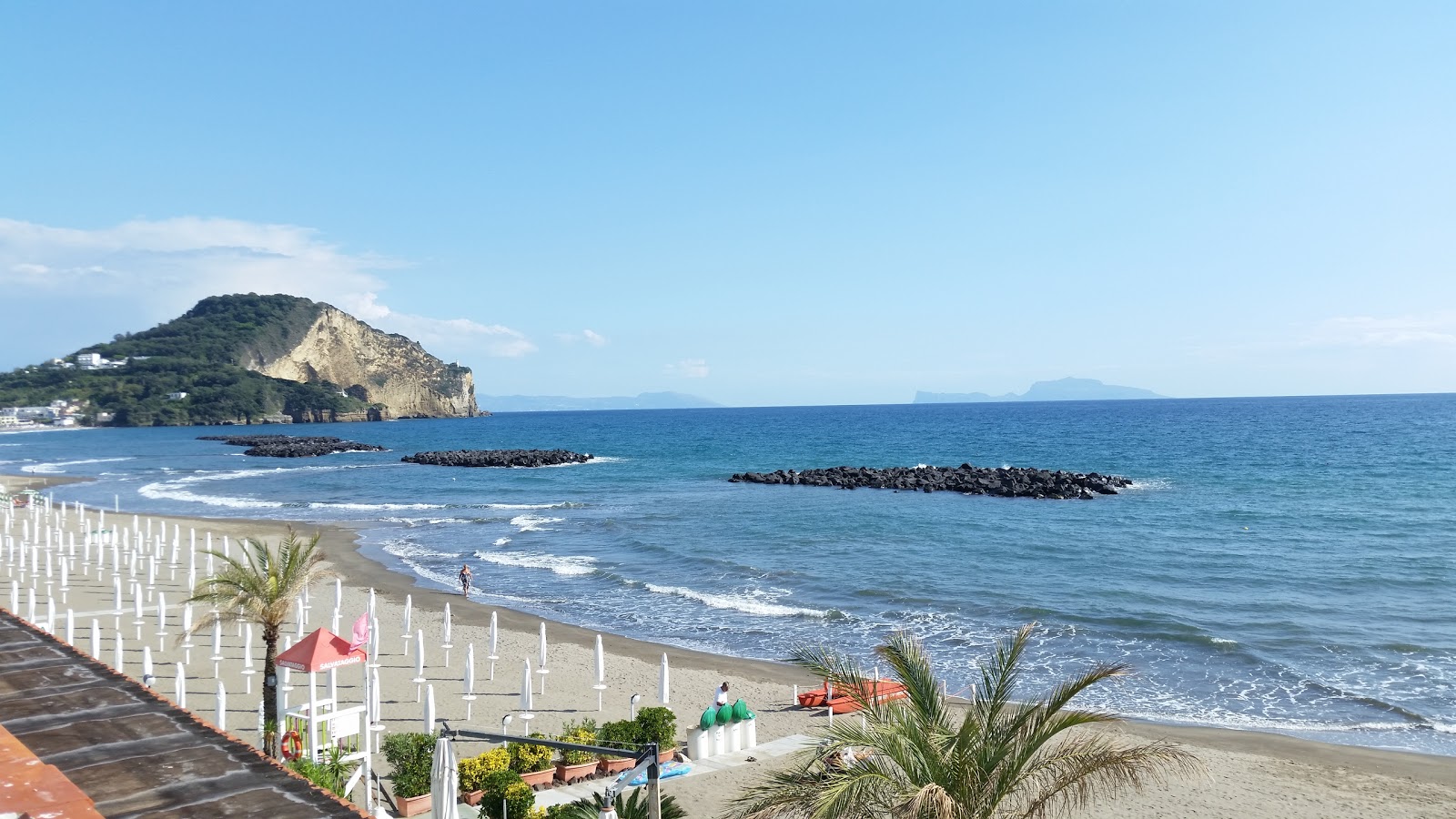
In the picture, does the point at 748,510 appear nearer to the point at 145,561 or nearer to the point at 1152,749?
the point at 145,561

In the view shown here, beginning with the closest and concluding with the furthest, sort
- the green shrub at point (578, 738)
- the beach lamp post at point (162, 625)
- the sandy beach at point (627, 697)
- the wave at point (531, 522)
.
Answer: the green shrub at point (578, 738) < the sandy beach at point (627, 697) < the beach lamp post at point (162, 625) < the wave at point (531, 522)

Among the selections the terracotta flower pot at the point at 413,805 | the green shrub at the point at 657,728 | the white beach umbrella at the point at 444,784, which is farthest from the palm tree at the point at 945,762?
the green shrub at the point at 657,728

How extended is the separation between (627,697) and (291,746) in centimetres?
687

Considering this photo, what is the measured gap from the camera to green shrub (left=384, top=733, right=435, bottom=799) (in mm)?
11711

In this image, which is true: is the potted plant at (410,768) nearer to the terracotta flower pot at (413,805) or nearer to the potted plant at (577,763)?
the terracotta flower pot at (413,805)

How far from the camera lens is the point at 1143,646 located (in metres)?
21.6

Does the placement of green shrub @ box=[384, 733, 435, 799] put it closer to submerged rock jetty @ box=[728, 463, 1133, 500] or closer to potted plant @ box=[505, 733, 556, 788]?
potted plant @ box=[505, 733, 556, 788]

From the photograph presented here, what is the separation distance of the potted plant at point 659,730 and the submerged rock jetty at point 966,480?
140 ft

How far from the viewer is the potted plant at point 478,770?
11617 mm

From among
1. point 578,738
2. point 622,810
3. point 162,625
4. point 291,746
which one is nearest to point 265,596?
point 291,746

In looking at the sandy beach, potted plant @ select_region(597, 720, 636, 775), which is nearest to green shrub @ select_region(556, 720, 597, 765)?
potted plant @ select_region(597, 720, 636, 775)

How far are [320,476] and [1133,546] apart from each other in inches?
2286

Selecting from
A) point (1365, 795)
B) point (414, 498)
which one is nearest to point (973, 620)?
point (1365, 795)

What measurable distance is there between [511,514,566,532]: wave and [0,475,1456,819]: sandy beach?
47.7ft
